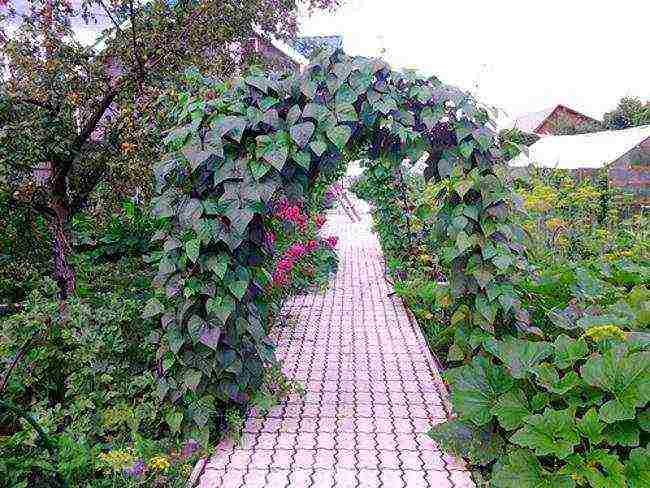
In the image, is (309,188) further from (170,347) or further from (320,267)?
(320,267)

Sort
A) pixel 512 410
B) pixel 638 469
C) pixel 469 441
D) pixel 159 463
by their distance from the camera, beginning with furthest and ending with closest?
pixel 469 441 < pixel 512 410 < pixel 159 463 < pixel 638 469

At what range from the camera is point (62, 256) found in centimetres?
488

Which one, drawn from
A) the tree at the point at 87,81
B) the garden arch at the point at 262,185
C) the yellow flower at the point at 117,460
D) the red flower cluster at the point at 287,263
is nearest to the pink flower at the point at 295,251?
the red flower cluster at the point at 287,263

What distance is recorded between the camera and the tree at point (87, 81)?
15.3 ft

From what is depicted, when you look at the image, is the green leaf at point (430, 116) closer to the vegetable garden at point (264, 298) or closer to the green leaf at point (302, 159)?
the vegetable garden at point (264, 298)

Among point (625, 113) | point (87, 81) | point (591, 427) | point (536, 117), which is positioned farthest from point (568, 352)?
point (536, 117)

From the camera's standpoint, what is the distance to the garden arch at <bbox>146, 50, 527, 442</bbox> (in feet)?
10.9

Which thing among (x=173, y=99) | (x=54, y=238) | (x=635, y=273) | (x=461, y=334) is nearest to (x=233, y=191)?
(x=173, y=99)

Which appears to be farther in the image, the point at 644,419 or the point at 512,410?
the point at 512,410

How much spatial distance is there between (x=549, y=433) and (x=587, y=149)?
28.1 ft

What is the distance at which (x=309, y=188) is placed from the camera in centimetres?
376

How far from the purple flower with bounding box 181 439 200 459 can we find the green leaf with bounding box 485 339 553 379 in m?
1.69

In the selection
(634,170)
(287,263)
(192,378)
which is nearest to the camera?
(192,378)

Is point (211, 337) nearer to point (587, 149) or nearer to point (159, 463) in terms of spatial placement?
point (159, 463)
